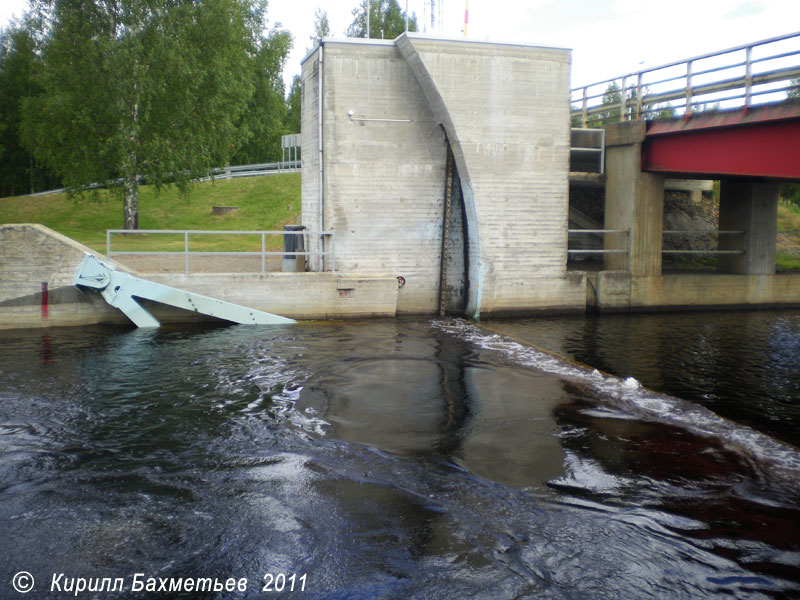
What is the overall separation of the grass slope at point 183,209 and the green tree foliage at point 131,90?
227 cm

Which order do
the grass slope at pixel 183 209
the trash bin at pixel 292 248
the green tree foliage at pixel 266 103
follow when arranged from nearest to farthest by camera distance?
1. the trash bin at pixel 292 248
2. the grass slope at pixel 183 209
3. the green tree foliage at pixel 266 103

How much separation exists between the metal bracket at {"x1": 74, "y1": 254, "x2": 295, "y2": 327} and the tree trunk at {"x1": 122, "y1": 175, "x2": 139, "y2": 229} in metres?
12.0

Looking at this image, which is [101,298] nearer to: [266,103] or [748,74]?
[748,74]

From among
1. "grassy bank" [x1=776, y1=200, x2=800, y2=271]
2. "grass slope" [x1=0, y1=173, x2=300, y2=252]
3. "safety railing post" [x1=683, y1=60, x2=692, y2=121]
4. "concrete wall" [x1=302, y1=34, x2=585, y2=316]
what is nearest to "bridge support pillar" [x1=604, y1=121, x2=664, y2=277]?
"safety railing post" [x1=683, y1=60, x2=692, y2=121]

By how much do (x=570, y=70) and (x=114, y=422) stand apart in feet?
46.5

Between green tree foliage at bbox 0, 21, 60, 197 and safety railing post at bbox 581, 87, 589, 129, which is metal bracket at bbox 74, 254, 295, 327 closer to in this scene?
safety railing post at bbox 581, 87, 589, 129

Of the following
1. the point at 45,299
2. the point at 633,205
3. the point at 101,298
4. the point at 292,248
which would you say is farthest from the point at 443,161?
the point at 45,299

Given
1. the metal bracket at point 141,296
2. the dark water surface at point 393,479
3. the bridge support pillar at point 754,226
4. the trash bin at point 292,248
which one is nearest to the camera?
the dark water surface at point 393,479

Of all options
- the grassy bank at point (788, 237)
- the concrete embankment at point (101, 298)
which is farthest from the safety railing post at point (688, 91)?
the grassy bank at point (788, 237)

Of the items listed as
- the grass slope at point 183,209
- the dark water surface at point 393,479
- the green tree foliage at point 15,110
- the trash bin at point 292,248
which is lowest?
the dark water surface at point 393,479

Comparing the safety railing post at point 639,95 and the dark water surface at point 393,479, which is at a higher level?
the safety railing post at point 639,95

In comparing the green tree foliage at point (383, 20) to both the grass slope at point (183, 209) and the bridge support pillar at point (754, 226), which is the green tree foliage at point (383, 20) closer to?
the grass slope at point (183, 209)

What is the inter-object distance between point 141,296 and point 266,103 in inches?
1373

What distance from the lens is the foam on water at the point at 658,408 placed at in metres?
8.26
